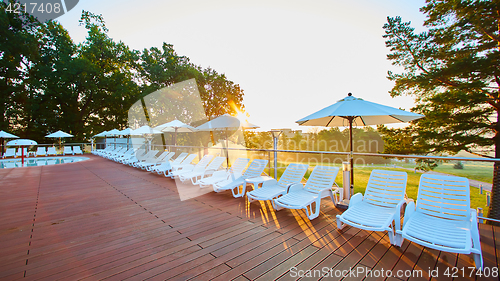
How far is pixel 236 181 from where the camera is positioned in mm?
5180

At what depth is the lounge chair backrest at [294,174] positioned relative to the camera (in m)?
4.63

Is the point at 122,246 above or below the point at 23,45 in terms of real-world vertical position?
below

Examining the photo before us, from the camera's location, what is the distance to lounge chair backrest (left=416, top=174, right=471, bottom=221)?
276 cm

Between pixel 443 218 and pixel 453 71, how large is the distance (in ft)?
33.1

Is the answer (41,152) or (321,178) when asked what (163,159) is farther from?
(41,152)

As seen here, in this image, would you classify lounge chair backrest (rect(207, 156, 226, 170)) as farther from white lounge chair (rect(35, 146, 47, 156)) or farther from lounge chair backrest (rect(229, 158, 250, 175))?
white lounge chair (rect(35, 146, 47, 156))

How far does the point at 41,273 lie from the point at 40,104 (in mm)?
29102

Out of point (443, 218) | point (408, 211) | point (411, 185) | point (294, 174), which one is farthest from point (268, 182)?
point (411, 185)

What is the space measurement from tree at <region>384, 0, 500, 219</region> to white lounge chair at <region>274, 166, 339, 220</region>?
9225 millimetres

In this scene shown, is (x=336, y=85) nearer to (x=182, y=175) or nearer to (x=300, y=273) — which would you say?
(x=182, y=175)

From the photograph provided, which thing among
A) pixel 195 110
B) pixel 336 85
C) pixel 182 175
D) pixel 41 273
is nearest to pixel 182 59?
pixel 195 110

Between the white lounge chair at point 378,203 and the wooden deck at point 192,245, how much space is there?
10.7 inches

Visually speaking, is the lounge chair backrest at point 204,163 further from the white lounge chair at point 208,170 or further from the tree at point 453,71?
the tree at point 453,71

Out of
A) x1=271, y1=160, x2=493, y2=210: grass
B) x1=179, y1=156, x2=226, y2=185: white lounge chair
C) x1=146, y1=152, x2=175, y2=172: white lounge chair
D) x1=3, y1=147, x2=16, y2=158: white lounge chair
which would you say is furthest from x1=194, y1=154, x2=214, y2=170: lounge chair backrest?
x1=3, y1=147, x2=16, y2=158: white lounge chair
